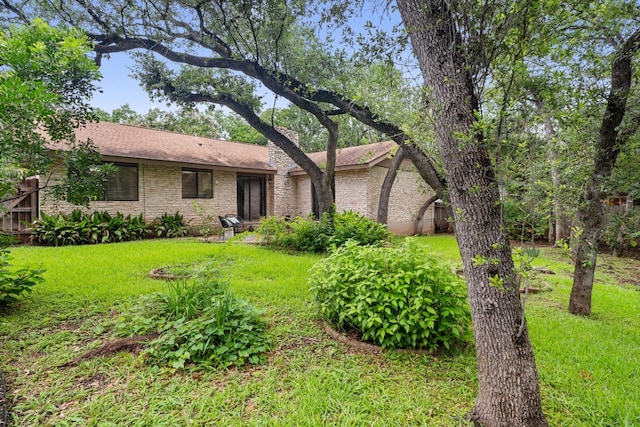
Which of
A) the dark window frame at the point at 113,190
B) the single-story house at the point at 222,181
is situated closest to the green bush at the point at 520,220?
the single-story house at the point at 222,181

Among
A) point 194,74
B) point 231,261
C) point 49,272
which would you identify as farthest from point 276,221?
point 49,272

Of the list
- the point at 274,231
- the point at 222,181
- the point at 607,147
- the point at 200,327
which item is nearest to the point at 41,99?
the point at 200,327

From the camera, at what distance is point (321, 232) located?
8.84 metres

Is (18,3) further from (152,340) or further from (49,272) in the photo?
(152,340)

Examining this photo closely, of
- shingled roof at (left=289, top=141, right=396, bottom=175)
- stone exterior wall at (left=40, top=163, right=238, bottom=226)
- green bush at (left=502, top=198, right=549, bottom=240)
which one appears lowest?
green bush at (left=502, top=198, right=549, bottom=240)

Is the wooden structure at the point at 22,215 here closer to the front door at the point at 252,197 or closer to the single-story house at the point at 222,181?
the single-story house at the point at 222,181

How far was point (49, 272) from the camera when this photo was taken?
584 cm

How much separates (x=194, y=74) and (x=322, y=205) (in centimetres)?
491

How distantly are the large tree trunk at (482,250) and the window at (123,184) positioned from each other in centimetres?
1190

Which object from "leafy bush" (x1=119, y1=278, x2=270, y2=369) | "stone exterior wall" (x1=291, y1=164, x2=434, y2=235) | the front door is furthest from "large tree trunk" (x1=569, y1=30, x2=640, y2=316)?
the front door

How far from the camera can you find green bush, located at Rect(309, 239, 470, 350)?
288 cm

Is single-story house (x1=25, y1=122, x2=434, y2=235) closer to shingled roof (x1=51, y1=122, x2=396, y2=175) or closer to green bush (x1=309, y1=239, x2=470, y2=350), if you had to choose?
shingled roof (x1=51, y1=122, x2=396, y2=175)

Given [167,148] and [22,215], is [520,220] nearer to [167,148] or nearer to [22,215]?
[22,215]

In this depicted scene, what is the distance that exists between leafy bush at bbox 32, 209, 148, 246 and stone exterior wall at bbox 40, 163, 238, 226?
2.27 feet
